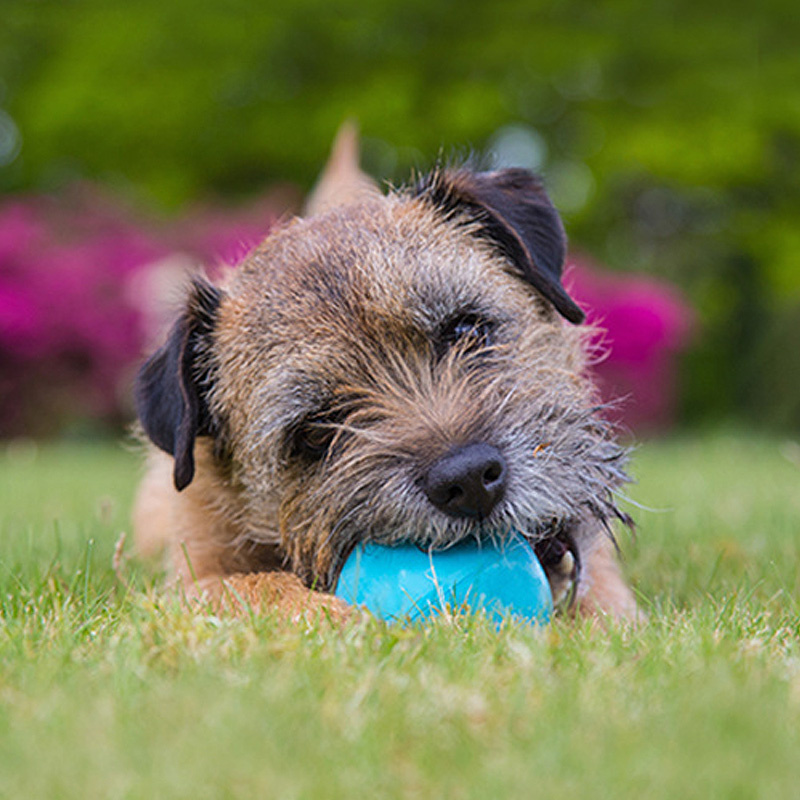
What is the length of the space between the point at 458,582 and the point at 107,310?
43.5 feet

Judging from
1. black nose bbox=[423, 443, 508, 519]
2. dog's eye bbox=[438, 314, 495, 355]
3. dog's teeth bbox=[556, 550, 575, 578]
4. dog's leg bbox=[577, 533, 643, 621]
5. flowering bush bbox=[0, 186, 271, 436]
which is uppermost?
dog's eye bbox=[438, 314, 495, 355]

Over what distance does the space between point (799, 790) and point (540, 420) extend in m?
1.69

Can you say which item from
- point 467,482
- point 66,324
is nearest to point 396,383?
point 467,482

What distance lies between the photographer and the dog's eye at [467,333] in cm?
368

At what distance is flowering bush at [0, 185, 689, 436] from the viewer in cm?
1496

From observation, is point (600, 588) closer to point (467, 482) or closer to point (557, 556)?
point (557, 556)

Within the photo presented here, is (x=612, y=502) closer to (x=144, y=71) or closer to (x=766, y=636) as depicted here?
(x=766, y=636)

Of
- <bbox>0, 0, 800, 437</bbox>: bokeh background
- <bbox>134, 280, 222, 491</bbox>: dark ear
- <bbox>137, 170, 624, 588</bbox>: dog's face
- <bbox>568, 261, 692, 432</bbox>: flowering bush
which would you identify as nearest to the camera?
<bbox>137, 170, 624, 588</bbox>: dog's face

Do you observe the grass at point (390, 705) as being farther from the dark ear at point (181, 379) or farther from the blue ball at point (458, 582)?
the dark ear at point (181, 379)

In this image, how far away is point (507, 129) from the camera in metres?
21.4

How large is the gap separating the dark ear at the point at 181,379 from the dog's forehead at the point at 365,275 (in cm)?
17

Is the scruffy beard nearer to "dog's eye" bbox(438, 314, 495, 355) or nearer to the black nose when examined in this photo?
the black nose

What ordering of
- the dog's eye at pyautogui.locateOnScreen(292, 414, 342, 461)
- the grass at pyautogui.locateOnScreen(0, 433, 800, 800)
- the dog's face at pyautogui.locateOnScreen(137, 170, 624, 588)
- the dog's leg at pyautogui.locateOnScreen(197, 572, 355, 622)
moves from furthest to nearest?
the dog's eye at pyautogui.locateOnScreen(292, 414, 342, 461), the dog's face at pyautogui.locateOnScreen(137, 170, 624, 588), the dog's leg at pyautogui.locateOnScreen(197, 572, 355, 622), the grass at pyautogui.locateOnScreen(0, 433, 800, 800)

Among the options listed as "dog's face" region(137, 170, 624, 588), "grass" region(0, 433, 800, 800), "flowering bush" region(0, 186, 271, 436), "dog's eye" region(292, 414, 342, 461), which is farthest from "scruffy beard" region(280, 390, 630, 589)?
"flowering bush" region(0, 186, 271, 436)
